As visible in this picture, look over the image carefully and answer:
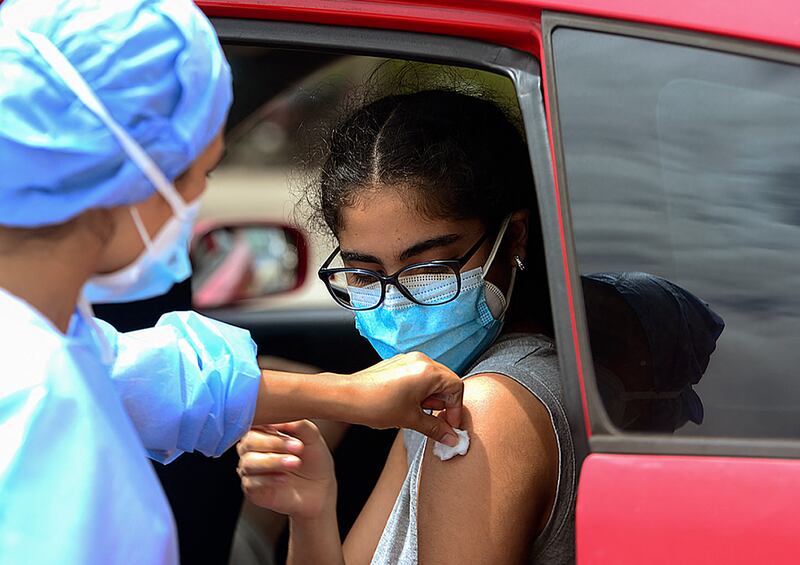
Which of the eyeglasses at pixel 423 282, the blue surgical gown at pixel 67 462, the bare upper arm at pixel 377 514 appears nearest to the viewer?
the blue surgical gown at pixel 67 462

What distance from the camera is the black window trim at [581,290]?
1478 millimetres

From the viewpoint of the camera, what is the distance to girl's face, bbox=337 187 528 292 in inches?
75.3

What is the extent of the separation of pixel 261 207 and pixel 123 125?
1135cm

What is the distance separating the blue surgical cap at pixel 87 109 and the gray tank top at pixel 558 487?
772 mm

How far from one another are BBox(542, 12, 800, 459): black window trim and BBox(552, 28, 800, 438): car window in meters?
0.01

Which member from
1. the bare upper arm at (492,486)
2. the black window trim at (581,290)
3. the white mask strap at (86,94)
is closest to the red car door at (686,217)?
the black window trim at (581,290)

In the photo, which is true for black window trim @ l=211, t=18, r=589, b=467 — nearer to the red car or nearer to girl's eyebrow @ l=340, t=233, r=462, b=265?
the red car

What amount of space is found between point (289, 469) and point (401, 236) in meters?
0.49

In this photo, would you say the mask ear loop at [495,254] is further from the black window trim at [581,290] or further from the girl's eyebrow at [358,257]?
the black window trim at [581,290]

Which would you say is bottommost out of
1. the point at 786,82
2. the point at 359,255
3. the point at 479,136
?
the point at 359,255

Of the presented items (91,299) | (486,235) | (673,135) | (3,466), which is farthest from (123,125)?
(486,235)

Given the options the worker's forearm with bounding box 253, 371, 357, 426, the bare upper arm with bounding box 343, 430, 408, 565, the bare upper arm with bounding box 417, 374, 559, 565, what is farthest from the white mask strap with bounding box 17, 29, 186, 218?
the bare upper arm with bounding box 343, 430, 408, 565

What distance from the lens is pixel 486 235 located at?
6.49 ft

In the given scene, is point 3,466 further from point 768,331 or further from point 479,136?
point 479,136
